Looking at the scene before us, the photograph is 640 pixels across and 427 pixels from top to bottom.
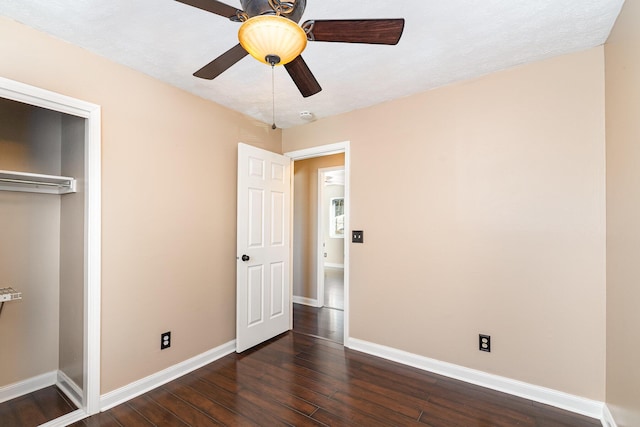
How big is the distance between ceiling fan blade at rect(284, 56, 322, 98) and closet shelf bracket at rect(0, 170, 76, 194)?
5.80 ft

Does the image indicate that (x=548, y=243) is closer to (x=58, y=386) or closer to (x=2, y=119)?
(x=58, y=386)

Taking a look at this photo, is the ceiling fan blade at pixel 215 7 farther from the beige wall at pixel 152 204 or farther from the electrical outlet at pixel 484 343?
the electrical outlet at pixel 484 343

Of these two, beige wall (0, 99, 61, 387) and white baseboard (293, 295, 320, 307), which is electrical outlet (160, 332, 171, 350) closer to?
beige wall (0, 99, 61, 387)

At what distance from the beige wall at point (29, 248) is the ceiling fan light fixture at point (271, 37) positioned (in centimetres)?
219

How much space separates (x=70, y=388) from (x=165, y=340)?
26.4 inches

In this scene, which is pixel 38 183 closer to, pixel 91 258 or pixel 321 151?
pixel 91 258

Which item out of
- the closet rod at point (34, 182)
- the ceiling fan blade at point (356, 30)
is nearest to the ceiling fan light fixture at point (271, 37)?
the ceiling fan blade at point (356, 30)

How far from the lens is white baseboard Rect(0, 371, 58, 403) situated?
2127 mm

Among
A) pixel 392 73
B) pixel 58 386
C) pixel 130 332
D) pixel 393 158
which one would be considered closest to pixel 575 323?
pixel 393 158

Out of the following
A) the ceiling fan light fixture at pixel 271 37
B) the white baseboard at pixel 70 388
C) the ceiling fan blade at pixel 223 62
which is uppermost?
the ceiling fan blade at pixel 223 62

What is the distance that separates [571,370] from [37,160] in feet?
13.7

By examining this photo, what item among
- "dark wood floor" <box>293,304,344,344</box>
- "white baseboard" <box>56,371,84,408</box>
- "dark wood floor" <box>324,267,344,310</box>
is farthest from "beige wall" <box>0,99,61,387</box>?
"dark wood floor" <box>324,267,344,310</box>

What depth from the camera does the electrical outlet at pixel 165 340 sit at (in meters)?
2.42

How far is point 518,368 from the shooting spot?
7.31 ft
